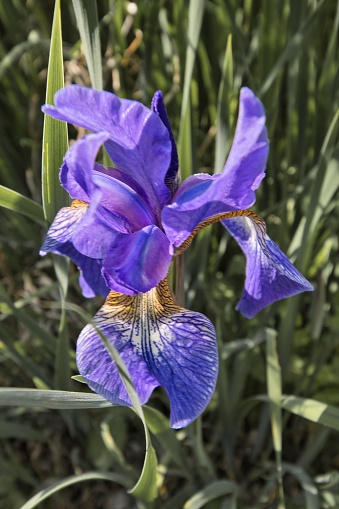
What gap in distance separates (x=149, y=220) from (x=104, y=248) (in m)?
0.07

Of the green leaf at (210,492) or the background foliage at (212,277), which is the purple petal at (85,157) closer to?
the background foliage at (212,277)

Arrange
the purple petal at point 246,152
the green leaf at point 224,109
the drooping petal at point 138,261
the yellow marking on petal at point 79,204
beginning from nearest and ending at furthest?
the purple petal at point 246,152 < the drooping petal at point 138,261 < the yellow marking on petal at point 79,204 < the green leaf at point 224,109

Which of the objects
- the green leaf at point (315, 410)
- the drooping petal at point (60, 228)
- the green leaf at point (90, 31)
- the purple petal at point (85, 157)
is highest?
the green leaf at point (90, 31)

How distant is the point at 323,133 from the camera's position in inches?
45.4

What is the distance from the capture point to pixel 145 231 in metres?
0.68

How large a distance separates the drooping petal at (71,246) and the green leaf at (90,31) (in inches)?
7.0

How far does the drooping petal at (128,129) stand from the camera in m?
0.58

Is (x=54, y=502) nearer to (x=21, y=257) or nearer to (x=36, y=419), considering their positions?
(x=36, y=419)

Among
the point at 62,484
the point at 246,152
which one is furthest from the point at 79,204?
the point at 62,484

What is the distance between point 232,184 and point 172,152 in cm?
12

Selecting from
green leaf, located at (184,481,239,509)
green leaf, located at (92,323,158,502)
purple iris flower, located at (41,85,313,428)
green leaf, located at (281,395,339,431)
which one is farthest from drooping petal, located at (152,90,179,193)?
green leaf, located at (184,481,239,509)

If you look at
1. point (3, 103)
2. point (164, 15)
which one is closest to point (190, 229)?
point (164, 15)

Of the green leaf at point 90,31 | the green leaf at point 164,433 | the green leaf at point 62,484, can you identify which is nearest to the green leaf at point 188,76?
the green leaf at point 90,31

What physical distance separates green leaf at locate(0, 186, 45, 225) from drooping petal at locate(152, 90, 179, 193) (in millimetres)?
186
